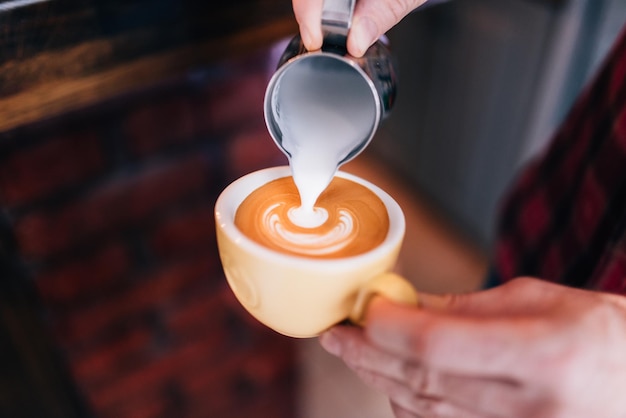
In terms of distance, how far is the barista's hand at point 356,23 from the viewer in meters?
0.43

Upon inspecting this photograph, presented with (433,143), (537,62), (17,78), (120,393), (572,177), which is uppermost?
(17,78)

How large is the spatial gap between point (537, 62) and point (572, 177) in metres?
0.76

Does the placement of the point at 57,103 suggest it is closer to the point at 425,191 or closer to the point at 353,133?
the point at 353,133

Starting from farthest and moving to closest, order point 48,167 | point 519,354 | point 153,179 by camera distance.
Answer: point 153,179
point 48,167
point 519,354

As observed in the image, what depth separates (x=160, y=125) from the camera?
29.8 inches

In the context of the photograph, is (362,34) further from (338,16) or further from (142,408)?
(142,408)

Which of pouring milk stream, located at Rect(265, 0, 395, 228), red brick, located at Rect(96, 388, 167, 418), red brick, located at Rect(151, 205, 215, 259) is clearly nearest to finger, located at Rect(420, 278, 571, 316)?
pouring milk stream, located at Rect(265, 0, 395, 228)

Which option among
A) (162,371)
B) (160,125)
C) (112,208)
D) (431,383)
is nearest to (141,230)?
(112,208)

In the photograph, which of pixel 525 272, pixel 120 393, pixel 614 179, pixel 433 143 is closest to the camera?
pixel 614 179

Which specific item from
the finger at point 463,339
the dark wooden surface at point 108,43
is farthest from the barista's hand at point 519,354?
the dark wooden surface at point 108,43

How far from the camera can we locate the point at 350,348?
0.48 metres

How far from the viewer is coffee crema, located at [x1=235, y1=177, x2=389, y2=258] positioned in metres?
0.50

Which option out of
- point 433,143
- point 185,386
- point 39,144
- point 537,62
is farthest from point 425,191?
point 39,144

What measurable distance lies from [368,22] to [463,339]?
253 millimetres
